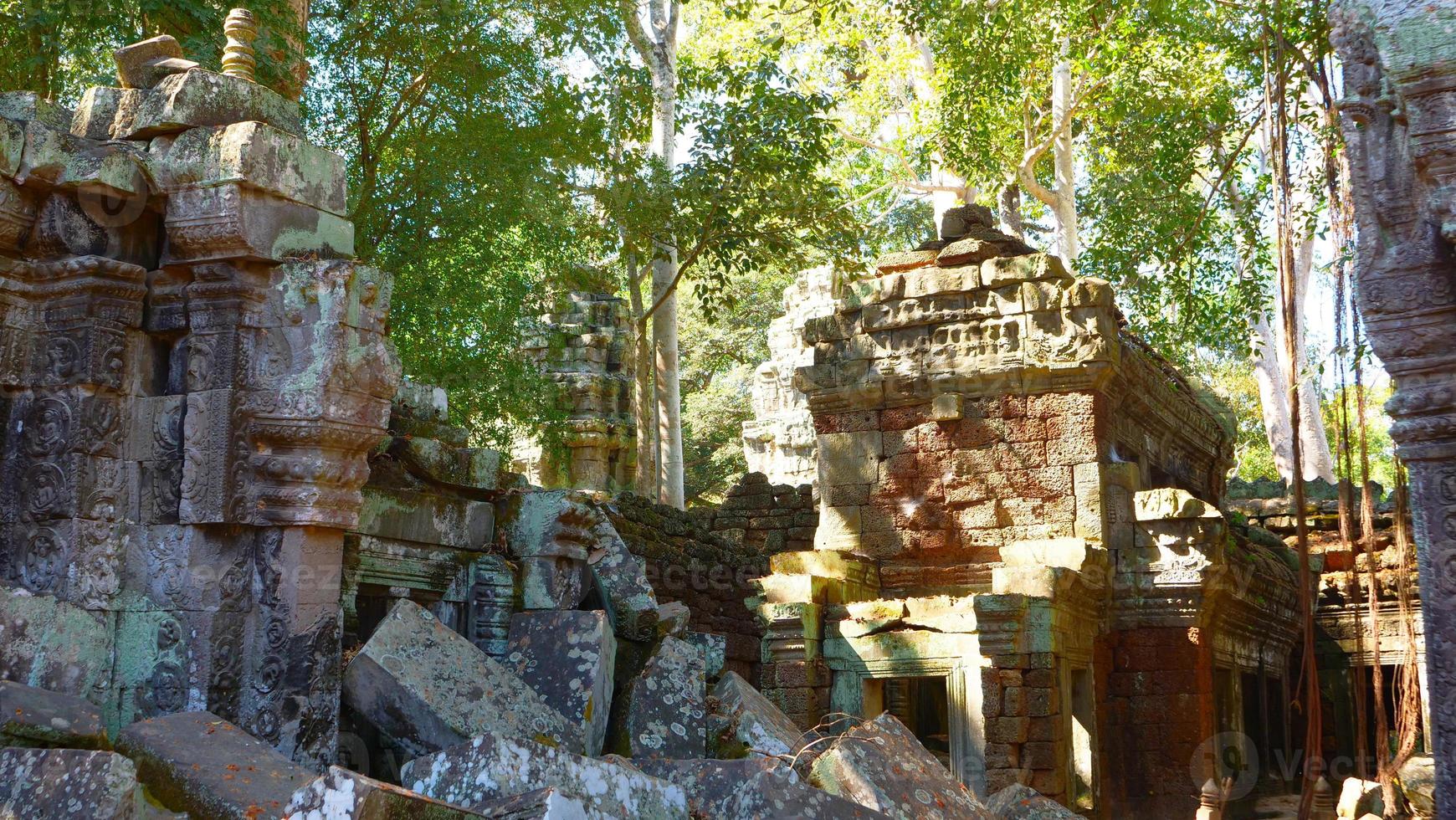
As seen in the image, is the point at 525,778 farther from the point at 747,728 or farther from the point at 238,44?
the point at 238,44

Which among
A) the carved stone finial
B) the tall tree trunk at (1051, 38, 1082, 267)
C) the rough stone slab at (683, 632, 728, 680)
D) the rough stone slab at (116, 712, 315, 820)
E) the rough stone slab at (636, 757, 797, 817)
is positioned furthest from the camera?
the tall tree trunk at (1051, 38, 1082, 267)

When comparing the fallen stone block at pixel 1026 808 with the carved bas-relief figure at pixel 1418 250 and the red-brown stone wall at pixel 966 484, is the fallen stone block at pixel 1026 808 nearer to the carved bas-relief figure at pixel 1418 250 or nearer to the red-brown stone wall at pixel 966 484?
the carved bas-relief figure at pixel 1418 250

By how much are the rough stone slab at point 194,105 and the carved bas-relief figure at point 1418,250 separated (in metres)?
3.78

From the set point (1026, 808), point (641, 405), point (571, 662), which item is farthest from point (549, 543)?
point (641, 405)

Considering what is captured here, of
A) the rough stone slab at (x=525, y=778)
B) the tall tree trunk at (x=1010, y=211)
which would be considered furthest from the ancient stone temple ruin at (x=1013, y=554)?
the tall tree trunk at (x=1010, y=211)

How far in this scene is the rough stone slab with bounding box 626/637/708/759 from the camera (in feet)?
16.5

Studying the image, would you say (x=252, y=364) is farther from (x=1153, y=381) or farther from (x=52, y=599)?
(x=1153, y=381)

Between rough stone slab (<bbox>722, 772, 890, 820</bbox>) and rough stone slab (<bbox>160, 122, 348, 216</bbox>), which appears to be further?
rough stone slab (<bbox>160, 122, 348, 216</bbox>)

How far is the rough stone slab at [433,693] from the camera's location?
446cm

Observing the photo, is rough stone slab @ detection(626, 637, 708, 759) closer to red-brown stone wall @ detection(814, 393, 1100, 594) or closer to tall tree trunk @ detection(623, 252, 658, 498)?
red-brown stone wall @ detection(814, 393, 1100, 594)

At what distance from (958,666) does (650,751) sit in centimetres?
515

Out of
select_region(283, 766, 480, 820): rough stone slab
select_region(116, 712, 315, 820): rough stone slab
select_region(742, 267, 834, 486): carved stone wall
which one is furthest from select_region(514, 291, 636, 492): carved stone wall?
select_region(283, 766, 480, 820): rough stone slab

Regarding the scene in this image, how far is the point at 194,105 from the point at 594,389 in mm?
17463

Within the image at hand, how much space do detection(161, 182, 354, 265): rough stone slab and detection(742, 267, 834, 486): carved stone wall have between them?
59.0 ft
